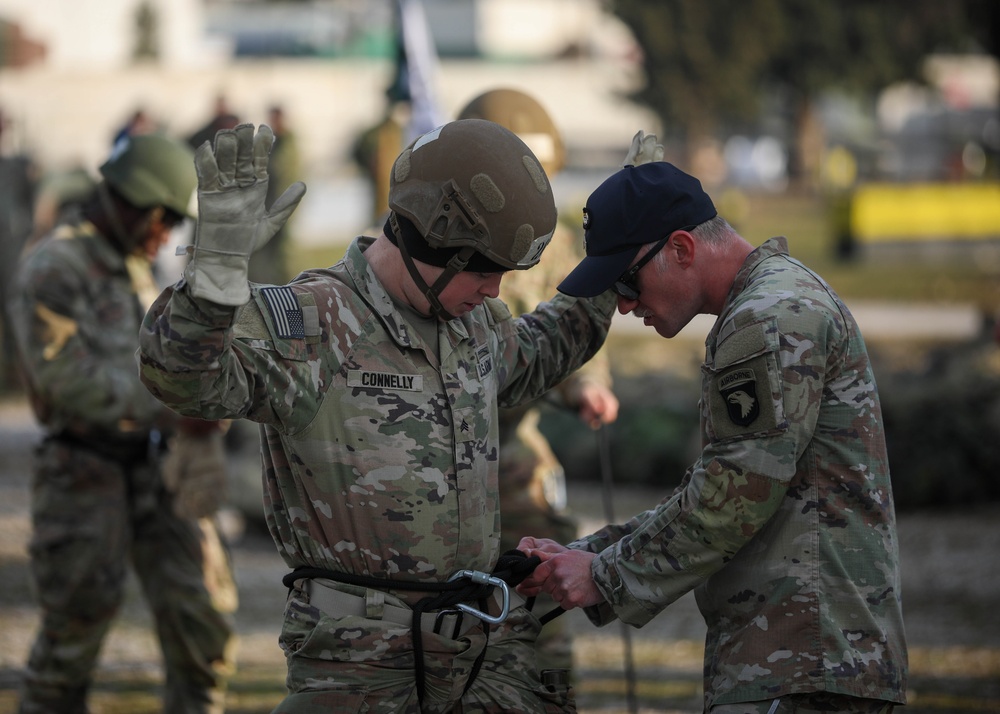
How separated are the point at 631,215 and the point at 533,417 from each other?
93.8 inches

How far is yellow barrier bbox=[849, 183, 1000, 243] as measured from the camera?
2442 centimetres

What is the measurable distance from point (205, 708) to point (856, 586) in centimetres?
329

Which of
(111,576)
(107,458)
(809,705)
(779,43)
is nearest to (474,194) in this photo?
(809,705)

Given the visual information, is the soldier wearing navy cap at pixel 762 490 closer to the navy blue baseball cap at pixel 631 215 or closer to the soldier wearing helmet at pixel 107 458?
the navy blue baseball cap at pixel 631 215

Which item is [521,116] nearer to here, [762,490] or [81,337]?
[81,337]

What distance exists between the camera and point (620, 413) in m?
11.2

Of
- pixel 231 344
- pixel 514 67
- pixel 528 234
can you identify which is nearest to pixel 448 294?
pixel 528 234

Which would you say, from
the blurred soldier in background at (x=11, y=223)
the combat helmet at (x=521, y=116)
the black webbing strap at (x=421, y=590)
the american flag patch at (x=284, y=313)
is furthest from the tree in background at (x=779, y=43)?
the american flag patch at (x=284, y=313)

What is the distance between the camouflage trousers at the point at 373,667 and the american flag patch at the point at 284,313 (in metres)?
0.67

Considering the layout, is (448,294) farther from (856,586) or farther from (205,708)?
(205,708)

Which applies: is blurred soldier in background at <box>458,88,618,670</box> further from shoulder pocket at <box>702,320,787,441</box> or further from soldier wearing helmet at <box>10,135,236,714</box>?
shoulder pocket at <box>702,320,787,441</box>

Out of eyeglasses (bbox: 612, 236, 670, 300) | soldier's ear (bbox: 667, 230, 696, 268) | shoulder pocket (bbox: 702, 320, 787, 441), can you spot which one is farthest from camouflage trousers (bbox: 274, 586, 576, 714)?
soldier's ear (bbox: 667, 230, 696, 268)

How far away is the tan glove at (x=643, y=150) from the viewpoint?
3881 mm

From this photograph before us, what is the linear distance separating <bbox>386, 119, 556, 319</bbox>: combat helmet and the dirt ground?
233 centimetres
